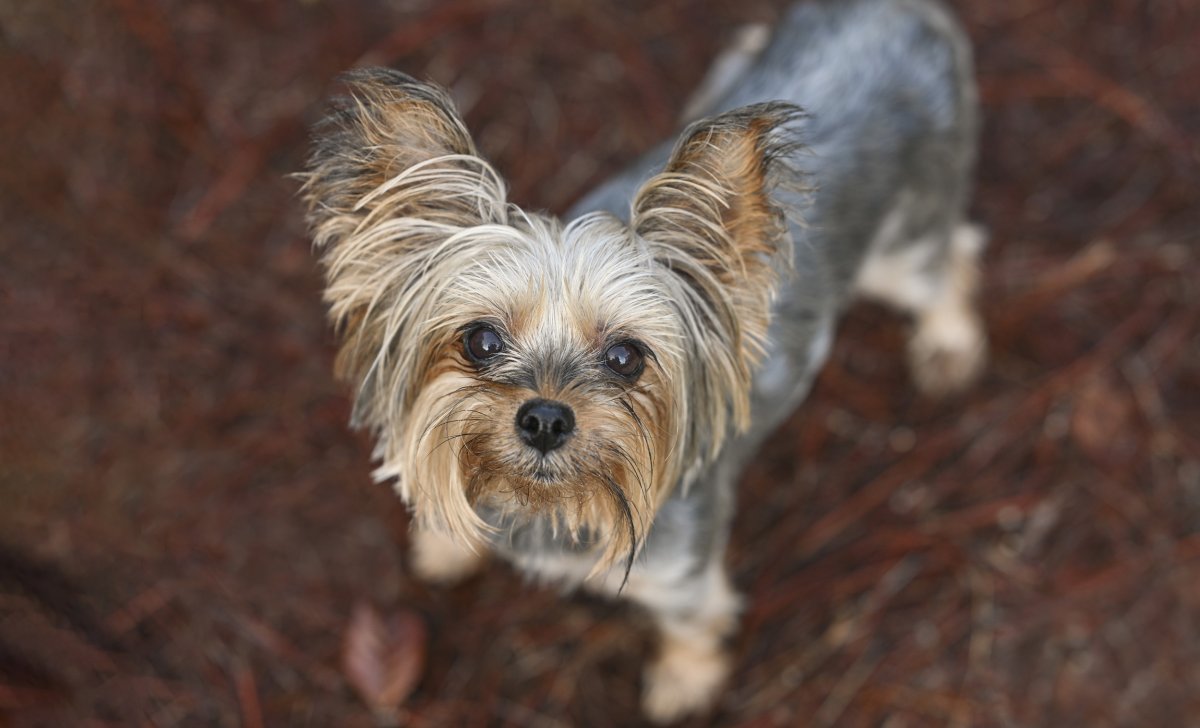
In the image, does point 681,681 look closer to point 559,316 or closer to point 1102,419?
point 559,316

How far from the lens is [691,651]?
169 inches

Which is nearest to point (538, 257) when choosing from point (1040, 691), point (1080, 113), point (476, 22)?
point (476, 22)

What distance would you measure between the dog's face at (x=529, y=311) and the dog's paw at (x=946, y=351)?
7.33 feet

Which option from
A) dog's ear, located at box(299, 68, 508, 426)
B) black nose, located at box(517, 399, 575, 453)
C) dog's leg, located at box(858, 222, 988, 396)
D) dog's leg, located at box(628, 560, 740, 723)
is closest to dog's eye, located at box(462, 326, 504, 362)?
dog's ear, located at box(299, 68, 508, 426)

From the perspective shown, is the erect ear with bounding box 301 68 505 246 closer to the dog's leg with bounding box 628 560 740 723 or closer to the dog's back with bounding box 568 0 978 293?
the dog's back with bounding box 568 0 978 293

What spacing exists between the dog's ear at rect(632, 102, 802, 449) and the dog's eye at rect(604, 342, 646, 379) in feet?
0.51

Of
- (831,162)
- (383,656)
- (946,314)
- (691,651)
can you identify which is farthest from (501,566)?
(946,314)

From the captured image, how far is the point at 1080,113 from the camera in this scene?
17.4 feet

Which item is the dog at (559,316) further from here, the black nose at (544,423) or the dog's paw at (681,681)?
the dog's paw at (681,681)

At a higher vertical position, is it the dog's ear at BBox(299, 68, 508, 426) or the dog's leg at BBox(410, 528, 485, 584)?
the dog's ear at BBox(299, 68, 508, 426)

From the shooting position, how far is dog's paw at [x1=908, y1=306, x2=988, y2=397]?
16.1 feet

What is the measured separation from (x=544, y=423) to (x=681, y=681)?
217cm

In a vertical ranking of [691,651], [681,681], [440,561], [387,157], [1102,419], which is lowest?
[1102,419]

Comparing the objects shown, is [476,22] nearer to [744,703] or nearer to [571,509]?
[571,509]
